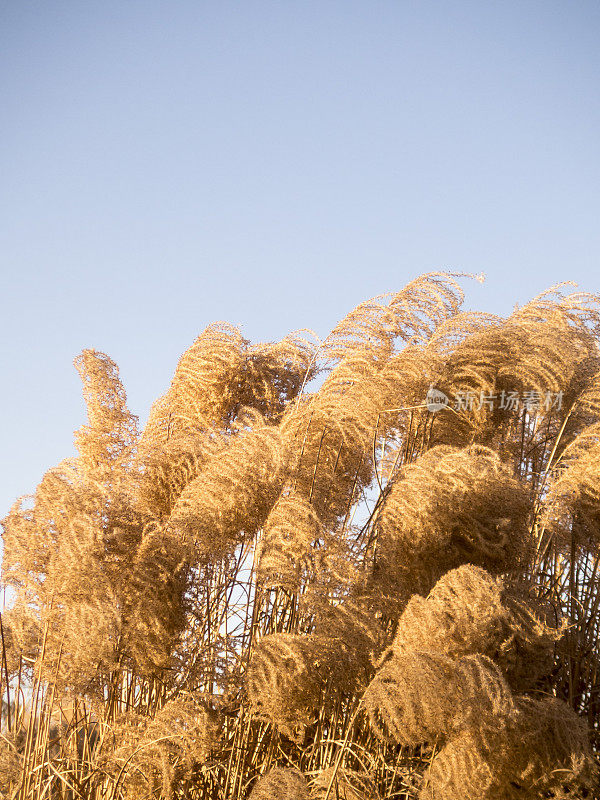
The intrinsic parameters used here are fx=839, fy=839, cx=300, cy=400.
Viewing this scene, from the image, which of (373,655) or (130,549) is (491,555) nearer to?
(373,655)

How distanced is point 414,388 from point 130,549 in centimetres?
149

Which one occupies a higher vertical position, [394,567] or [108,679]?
[394,567]

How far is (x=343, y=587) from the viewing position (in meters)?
3.29

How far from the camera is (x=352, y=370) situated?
4102 millimetres

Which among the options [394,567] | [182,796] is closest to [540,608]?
[394,567]
